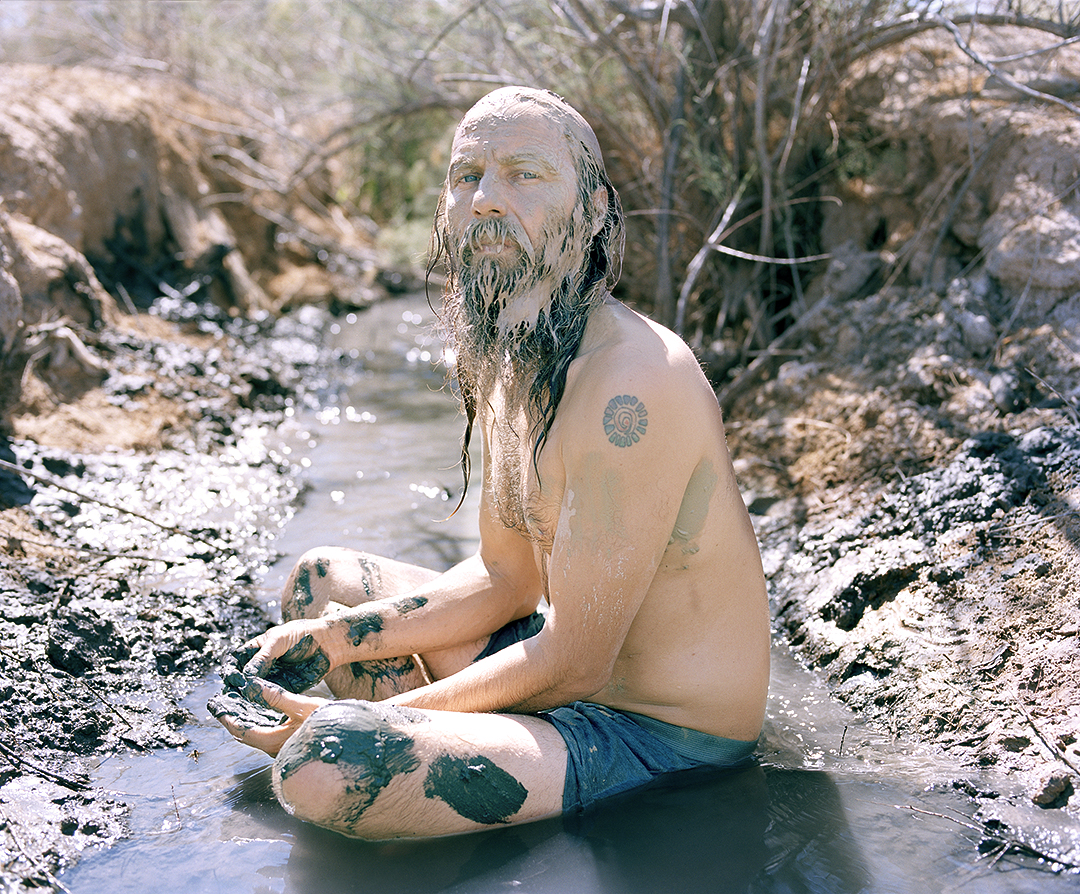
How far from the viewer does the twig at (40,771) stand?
220 cm

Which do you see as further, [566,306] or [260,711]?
[260,711]

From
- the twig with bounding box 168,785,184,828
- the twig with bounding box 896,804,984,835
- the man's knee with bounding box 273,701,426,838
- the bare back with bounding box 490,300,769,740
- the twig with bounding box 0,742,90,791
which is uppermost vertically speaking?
the bare back with bounding box 490,300,769,740

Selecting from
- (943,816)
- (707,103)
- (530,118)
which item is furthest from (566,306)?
(707,103)

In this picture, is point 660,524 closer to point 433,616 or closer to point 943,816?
point 433,616

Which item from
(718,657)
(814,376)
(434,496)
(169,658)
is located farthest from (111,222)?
(718,657)

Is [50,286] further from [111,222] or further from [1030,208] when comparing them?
[1030,208]

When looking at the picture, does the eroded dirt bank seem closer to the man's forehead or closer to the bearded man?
the bearded man

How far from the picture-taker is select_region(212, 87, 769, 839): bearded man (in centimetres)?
195

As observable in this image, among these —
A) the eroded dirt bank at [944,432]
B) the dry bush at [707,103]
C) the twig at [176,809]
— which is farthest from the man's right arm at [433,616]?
the dry bush at [707,103]

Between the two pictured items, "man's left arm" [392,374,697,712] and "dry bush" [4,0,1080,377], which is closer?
"man's left arm" [392,374,697,712]

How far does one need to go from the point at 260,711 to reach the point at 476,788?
0.59 metres

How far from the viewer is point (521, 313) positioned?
209cm

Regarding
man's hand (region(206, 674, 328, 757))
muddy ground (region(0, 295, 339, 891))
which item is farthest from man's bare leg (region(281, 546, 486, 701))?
muddy ground (region(0, 295, 339, 891))

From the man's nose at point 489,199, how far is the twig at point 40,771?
1.64m
